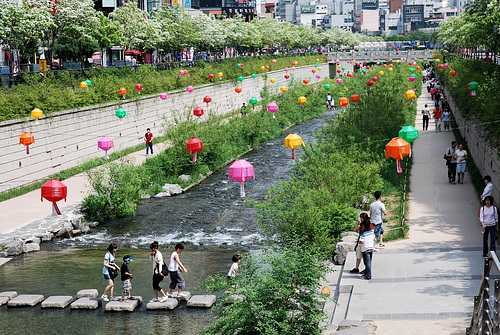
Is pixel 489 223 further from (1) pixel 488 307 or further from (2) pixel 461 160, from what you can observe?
(2) pixel 461 160

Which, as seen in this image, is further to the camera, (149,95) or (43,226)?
(149,95)

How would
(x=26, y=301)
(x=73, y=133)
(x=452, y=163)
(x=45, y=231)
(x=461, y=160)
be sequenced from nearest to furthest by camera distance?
(x=26, y=301)
(x=45, y=231)
(x=461, y=160)
(x=452, y=163)
(x=73, y=133)

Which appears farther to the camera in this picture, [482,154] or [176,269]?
[482,154]

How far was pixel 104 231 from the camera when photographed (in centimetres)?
2312

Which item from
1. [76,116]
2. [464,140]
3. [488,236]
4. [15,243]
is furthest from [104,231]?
[464,140]

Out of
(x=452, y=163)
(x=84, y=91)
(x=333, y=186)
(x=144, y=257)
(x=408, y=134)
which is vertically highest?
(x=84, y=91)

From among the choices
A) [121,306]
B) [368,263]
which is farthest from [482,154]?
[121,306]

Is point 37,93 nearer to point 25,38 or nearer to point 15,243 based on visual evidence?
point 25,38

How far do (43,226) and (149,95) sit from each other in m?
19.4

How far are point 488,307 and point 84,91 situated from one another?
29.1 metres

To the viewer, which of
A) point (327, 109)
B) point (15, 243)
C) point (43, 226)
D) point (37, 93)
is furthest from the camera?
point (327, 109)

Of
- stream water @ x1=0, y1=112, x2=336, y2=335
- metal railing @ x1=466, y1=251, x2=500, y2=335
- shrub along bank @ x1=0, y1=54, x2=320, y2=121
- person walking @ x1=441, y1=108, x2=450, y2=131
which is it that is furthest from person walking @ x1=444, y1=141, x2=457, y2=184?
shrub along bank @ x1=0, y1=54, x2=320, y2=121

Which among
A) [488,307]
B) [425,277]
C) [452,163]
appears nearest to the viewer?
[488,307]

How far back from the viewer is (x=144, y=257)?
64.6 feet
